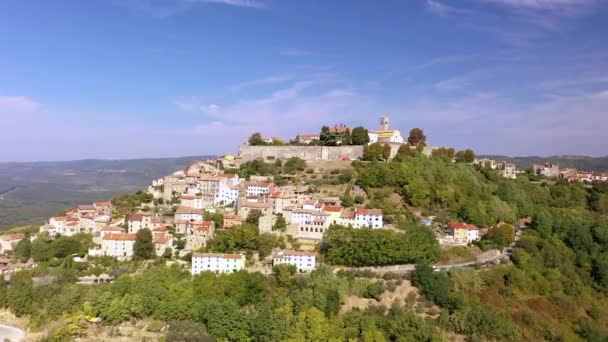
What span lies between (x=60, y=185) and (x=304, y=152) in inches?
4584

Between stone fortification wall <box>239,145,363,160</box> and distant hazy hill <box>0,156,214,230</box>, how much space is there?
4074 cm

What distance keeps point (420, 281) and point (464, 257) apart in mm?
6237

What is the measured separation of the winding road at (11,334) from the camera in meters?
28.2

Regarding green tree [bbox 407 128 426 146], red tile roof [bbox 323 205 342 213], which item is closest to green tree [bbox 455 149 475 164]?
green tree [bbox 407 128 426 146]

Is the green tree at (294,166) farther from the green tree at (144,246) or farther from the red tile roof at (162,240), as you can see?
the green tree at (144,246)

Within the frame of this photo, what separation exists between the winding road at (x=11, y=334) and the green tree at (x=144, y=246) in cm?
866

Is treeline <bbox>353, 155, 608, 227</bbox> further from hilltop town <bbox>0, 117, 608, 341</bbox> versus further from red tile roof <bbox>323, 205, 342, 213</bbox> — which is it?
red tile roof <bbox>323, 205, 342, 213</bbox>

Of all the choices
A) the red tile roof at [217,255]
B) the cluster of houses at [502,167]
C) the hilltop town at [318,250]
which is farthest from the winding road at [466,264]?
the cluster of houses at [502,167]

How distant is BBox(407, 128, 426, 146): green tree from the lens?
56.3 metres

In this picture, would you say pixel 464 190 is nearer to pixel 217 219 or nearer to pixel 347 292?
pixel 347 292

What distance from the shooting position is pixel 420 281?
29.9 m

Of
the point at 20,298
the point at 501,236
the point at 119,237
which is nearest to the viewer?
the point at 20,298

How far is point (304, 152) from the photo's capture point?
55438mm

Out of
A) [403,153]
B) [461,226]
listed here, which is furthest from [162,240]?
[403,153]
